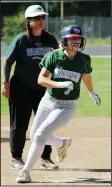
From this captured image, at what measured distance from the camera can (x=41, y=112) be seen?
248 inches

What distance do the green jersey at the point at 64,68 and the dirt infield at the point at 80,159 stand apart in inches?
37.8

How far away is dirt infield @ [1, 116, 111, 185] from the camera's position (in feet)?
20.8

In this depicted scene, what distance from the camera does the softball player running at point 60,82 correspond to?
237 inches

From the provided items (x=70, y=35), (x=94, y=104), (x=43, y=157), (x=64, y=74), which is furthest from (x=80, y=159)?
(x=94, y=104)

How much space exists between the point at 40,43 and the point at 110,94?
877 cm

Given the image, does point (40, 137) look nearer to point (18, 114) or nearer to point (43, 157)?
point (18, 114)

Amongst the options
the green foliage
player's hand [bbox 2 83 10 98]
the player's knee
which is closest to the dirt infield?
the player's knee

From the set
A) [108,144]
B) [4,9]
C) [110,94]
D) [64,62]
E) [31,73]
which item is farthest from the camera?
[4,9]

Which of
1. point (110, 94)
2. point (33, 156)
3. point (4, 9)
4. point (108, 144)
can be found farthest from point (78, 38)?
point (4, 9)

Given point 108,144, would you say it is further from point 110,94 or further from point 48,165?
point 110,94

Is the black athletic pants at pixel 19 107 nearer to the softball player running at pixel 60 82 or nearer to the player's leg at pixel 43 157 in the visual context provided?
the player's leg at pixel 43 157

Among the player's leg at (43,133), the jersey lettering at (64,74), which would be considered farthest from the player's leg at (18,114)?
the jersey lettering at (64,74)

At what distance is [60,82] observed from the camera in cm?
591

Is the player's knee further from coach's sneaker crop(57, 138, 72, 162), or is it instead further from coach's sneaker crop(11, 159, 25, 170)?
coach's sneaker crop(11, 159, 25, 170)
